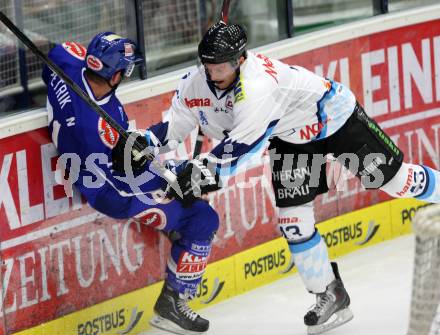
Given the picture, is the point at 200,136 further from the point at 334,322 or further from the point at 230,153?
the point at 334,322

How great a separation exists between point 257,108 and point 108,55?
0.60m

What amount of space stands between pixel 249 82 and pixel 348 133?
598 mm

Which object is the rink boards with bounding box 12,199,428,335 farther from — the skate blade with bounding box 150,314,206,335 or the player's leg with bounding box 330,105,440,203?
the player's leg with bounding box 330,105,440,203

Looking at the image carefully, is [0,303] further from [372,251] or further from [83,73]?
[372,251]

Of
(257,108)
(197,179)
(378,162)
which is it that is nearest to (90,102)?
(197,179)

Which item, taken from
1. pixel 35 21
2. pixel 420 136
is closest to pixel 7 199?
pixel 35 21

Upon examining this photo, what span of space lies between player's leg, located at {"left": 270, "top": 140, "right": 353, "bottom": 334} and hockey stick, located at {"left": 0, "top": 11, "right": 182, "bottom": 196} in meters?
0.57

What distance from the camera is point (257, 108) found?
503 cm

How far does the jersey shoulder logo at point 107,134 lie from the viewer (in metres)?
5.27

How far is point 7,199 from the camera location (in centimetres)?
516

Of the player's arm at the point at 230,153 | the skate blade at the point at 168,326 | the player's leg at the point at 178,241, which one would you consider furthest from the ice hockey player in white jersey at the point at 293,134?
the skate blade at the point at 168,326

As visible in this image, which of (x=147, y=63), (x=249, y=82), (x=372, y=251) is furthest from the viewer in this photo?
(x=372, y=251)

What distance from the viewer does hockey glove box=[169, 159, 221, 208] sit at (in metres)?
4.97

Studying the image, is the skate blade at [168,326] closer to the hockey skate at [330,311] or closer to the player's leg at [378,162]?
the hockey skate at [330,311]
